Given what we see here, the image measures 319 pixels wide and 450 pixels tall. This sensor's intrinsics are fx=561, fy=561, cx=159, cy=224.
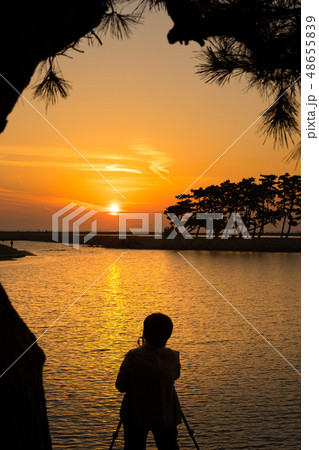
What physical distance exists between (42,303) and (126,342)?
29.0ft

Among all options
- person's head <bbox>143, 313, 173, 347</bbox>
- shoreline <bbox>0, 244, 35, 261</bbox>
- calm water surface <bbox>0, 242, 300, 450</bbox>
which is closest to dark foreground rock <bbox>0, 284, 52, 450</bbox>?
person's head <bbox>143, 313, 173, 347</bbox>

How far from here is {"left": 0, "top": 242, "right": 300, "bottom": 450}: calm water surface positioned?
291 inches

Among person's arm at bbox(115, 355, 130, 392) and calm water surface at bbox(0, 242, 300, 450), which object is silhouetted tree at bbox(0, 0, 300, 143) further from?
calm water surface at bbox(0, 242, 300, 450)

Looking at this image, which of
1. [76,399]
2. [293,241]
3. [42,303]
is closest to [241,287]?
[42,303]

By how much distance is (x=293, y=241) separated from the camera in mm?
86312

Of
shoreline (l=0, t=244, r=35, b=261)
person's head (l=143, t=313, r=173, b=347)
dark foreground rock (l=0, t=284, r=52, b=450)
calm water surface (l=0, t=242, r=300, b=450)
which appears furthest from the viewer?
shoreline (l=0, t=244, r=35, b=261)

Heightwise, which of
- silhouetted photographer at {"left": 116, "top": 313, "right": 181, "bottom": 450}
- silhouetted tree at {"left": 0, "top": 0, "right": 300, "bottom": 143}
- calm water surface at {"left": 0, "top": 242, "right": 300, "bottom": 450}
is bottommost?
calm water surface at {"left": 0, "top": 242, "right": 300, "bottom": 450}

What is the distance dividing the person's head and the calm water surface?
12.9ft

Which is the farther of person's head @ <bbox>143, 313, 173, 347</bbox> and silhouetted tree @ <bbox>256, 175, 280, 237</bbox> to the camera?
silhouetted tree @ <bbox>256, 175, 280, 237</bbox>

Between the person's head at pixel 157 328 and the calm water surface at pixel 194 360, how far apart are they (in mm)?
3932

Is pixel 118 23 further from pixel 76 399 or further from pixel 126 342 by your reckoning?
pixel 126 342

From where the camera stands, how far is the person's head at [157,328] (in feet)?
11.0

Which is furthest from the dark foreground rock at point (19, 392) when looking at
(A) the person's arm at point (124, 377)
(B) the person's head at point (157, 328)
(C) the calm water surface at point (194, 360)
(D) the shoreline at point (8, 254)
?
(D) the shoreline at point (8, 254)

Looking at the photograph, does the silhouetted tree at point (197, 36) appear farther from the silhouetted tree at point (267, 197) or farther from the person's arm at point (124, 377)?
the silhouetted tree at point (267, 197)
